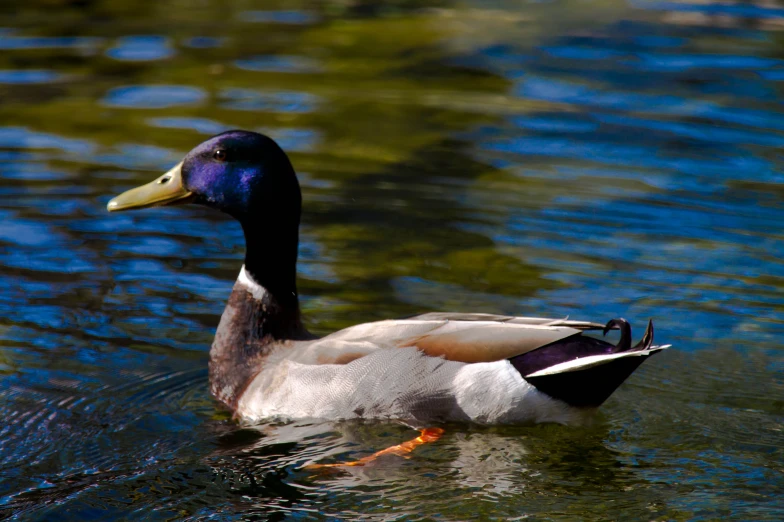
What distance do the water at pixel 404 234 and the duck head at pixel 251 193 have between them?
2.14 ft

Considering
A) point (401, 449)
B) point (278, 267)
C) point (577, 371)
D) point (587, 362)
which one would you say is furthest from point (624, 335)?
point (278, 267)

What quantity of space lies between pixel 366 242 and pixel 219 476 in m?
3.04

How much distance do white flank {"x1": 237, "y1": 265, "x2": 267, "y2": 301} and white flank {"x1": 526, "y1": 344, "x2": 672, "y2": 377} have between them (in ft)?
5.15

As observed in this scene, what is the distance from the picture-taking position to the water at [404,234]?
15.6ft

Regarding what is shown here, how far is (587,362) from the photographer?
4.83m

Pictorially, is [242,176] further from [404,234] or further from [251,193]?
[404,234]

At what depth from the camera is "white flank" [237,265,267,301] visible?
5902 millimetres

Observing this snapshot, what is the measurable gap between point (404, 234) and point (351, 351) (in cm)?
244

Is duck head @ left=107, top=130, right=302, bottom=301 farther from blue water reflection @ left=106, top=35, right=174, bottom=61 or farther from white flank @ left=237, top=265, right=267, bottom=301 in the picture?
blue water reflection @ left=106, top=35, right=174, bottom=61

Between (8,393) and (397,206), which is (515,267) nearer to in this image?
(397,206)

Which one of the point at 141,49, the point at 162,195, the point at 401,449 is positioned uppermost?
the point at 141,49

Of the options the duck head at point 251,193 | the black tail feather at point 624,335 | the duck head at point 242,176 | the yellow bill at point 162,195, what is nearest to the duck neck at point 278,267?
the duck head at point 251,193

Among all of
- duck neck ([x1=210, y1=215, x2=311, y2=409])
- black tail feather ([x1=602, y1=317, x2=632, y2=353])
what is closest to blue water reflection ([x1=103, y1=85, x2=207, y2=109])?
duck neck ([x1=210, y1=215, x2=311, y2=409])

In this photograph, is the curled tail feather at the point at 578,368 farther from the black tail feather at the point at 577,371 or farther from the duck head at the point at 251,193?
the duck head at the point at 251,193
